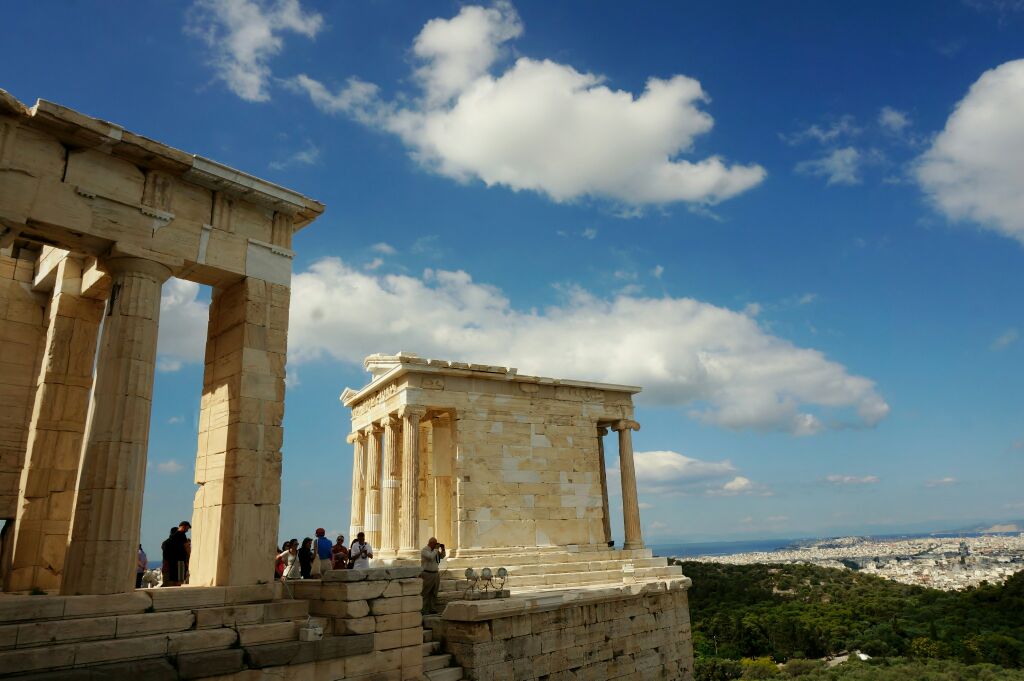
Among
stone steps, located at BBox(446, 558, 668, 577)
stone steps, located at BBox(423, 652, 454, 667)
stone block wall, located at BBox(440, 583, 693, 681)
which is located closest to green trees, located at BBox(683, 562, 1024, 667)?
stone steps, located at BBox(446, 558, 668, 577)

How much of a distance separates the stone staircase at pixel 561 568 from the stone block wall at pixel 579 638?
4.50ft

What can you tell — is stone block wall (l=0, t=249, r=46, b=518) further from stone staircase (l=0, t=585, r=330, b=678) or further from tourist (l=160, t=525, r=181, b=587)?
stone staircase (l=0, t=585, r=330, b=678)

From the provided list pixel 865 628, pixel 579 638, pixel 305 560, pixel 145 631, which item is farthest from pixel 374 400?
pixel 865 628

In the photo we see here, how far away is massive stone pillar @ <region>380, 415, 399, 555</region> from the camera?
69.6ft

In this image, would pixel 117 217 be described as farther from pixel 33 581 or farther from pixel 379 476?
pixel 379 476

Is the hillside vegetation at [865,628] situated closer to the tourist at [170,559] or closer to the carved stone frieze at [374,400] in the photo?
the carved stone frieze at [374,400]

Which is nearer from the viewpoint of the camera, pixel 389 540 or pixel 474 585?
pixel 474 585

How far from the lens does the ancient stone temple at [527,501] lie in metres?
16.2

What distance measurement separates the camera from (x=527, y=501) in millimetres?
20859

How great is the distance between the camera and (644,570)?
20312mm

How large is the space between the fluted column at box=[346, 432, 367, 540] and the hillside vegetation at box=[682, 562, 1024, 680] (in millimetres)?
19896

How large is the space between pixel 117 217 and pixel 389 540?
14224mm

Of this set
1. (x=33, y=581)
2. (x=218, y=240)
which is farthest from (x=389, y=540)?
(x=218, y=240)

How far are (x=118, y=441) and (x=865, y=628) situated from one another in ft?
139
